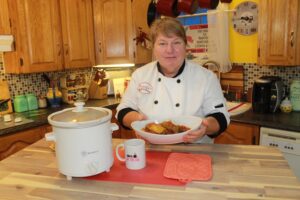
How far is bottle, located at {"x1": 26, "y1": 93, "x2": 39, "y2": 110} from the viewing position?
2.61m

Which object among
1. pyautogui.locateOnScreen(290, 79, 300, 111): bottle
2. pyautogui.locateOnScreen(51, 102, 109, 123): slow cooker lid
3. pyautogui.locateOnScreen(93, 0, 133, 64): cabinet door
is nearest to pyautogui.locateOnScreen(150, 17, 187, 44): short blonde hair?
pyautogui.locateOnScreen(51, 102, 109, 123): slow cooker lid

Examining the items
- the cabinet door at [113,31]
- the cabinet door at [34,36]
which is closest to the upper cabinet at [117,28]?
the cabinet door at [113,31]

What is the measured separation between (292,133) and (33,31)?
2.11 metres

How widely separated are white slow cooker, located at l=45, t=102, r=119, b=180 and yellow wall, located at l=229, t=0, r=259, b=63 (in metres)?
2.04

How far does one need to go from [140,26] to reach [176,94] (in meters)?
1.61

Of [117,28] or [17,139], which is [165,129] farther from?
[117,28]

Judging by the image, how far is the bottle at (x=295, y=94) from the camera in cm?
237

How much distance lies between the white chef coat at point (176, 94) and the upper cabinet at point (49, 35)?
1159 millimetres

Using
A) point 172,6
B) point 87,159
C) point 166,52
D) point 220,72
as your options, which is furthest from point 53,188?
point 220,72

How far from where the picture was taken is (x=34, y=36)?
237 cm

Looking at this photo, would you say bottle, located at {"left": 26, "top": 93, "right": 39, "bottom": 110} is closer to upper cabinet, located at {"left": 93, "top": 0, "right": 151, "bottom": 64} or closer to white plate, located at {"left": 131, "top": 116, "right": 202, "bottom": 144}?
upper cabinet, located at {"left": 93, "top": 0, "right": 151, "bottom": 64}

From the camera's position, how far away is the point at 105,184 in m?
1.02

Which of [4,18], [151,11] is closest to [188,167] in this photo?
[4,18]

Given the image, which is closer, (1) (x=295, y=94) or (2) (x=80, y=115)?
(2) (x=80, y=115)
